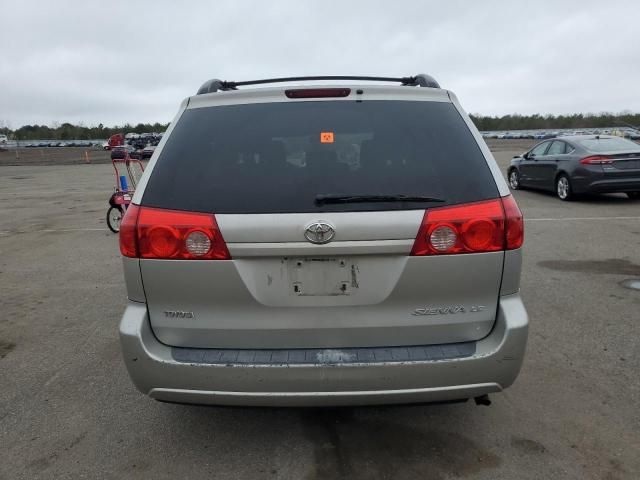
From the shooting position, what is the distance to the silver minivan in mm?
2312

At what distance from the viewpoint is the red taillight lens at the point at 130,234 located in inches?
94.7

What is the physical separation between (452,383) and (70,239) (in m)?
8.22

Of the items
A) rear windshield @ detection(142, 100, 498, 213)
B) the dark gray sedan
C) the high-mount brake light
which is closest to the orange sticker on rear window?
rear windshield @ detection(142, 100, 498, 213)

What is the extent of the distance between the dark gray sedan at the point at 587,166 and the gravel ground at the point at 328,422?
695cm

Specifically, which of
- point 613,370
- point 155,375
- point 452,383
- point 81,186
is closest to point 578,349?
point 613,370

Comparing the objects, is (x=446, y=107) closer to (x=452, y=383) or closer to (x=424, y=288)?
(x=424, y=288)

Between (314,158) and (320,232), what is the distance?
0.42 m

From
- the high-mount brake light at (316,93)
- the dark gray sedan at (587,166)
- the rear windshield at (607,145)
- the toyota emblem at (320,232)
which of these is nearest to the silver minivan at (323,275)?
the toyota emblem at (320,232)

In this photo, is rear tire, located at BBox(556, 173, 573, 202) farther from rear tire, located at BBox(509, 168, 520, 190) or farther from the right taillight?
the right taillight

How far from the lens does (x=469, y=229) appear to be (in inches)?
92.5

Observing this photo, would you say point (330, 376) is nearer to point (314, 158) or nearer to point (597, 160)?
point (314, 158)

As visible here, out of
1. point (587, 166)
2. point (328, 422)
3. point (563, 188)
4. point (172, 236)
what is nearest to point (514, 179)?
point (563, 188)

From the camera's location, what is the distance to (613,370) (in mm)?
3592

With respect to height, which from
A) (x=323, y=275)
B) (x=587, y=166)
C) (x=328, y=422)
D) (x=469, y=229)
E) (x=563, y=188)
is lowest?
(x=563, y=188)
